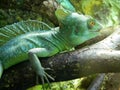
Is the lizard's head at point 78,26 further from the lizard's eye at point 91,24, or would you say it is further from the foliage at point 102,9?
the foliage at point 102,9

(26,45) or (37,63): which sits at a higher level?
(26,45)

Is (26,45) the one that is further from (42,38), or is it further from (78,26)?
(78,26)

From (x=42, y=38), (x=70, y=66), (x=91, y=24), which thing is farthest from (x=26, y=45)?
(x=91, y=24)

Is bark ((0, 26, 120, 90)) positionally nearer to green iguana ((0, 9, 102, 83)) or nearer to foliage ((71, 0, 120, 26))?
green iguana ((0, 9, 102, 83))

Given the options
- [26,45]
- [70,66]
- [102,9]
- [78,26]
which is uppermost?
[102,9]

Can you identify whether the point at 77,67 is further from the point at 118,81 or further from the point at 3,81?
the point at 118,81

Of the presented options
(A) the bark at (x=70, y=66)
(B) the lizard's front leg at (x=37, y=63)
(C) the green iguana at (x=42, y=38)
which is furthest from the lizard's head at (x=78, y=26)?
(B) the lizard's front leg at (x=37, y=63)

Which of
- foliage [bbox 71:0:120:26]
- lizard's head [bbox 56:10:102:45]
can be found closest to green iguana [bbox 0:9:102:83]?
lizard's head [bbox 56:10:102:45]

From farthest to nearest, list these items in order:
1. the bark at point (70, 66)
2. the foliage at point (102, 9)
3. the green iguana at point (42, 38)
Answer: the foliage at point (102, 9) < the green iguana at point (42, 38) < the bark at point (70, 66)
